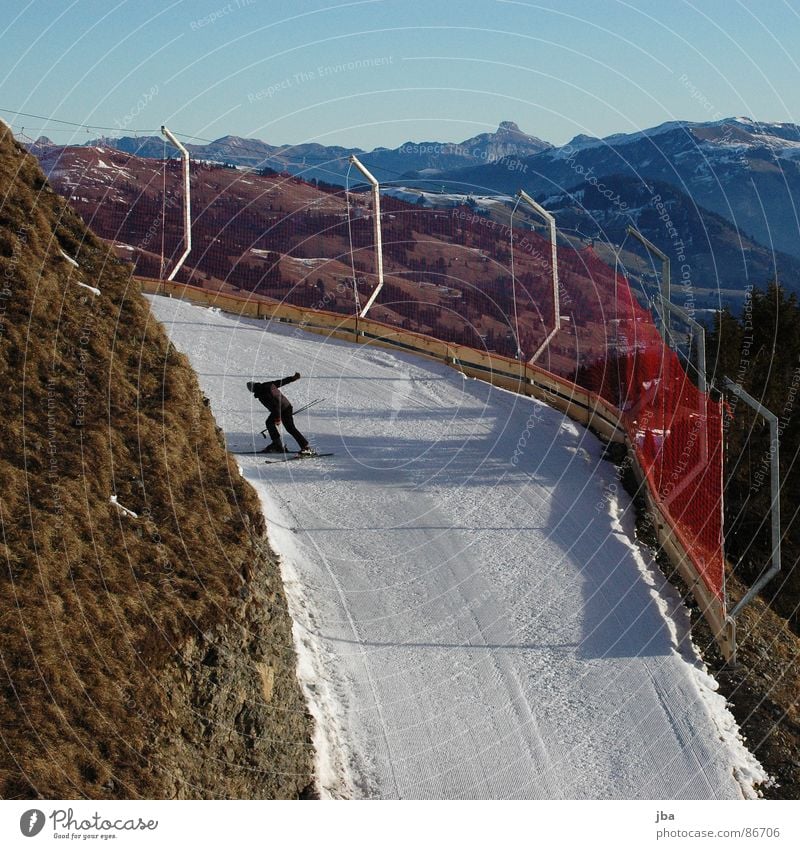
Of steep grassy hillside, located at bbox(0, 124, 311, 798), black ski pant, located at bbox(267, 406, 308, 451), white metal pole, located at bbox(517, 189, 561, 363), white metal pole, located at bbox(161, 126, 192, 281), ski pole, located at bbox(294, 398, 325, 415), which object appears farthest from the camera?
white metal pole, located at bbox(161, 126, 192, 281)

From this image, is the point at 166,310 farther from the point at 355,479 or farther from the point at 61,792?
the point at 61,792

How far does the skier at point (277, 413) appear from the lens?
18859 mm

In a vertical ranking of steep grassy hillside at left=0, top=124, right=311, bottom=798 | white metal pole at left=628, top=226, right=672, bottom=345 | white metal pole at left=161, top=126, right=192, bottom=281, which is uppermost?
white metal pole at left=628, top=226, right=672, bottom=345

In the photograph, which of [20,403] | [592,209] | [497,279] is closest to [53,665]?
[20,403]

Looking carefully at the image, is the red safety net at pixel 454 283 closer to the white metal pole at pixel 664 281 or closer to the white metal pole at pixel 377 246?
the white metal pole at pixel 664 281

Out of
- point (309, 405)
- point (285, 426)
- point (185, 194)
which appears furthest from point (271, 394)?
point (185, 194)

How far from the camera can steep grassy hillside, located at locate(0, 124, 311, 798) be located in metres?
11.3

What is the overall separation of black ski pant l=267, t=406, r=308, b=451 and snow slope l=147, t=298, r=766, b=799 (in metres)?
0.41

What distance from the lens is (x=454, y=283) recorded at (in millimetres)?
65500

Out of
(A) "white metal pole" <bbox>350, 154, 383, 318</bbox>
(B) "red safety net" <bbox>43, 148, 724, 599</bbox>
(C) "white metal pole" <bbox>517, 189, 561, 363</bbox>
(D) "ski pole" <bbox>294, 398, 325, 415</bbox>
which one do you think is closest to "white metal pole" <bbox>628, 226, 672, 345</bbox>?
(B) "red safety net" <bbox>43, 148, 724, 599</bbox>

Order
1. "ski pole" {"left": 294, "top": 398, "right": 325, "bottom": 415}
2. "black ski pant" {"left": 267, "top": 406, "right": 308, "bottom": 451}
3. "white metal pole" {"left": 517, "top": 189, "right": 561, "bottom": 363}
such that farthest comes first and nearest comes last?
1. "white metal pole" {"left": 517, "top": 189, "right": 561, "bottom": 363}
2. "ski pole" {"left": 294, "top": 398, "right": 325, "bottom": 415}
3. "black ski pant" {"left": 267, "top": 406, "right": 308, "bottom": 451}

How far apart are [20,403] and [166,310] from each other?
12.1 metres

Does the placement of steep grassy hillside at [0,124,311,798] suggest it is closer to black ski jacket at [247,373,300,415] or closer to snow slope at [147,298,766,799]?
snow slope at [147,298,766,799]

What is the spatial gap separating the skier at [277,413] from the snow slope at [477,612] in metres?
0.38
